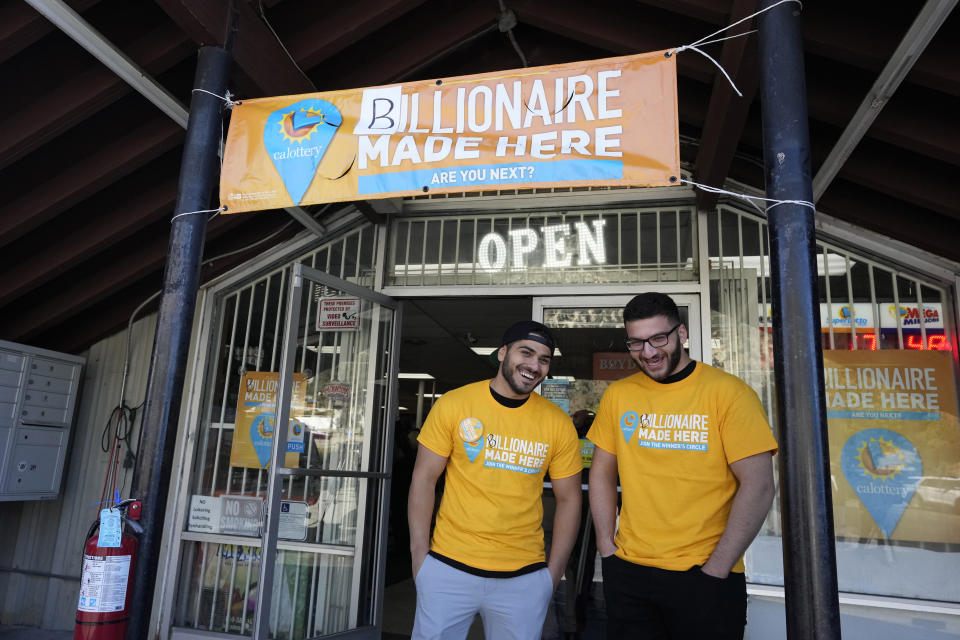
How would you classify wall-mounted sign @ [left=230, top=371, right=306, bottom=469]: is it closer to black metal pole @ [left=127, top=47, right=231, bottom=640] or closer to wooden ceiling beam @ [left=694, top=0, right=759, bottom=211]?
black metal pole @ [left=127, top=47, right=231, bottom=640]

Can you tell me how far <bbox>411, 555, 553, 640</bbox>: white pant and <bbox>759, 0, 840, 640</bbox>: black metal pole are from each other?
916 mm

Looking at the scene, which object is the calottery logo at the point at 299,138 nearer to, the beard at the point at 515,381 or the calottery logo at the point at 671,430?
Answer: the beard at the point at 515,381

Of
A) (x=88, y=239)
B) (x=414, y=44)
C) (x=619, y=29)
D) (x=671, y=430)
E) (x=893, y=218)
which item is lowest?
(x=671, y=430)

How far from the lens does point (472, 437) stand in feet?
8.31

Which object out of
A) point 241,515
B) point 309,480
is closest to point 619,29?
point 309,480

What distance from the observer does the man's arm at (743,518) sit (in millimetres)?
2047

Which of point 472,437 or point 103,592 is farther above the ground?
point 472,437

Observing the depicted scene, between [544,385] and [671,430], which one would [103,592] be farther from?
[544,385]

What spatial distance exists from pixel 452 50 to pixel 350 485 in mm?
2887

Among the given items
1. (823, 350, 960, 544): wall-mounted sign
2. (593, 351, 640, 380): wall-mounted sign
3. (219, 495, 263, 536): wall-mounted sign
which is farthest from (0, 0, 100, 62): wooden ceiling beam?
(823, 350, 960, 544): wall-mounted sign

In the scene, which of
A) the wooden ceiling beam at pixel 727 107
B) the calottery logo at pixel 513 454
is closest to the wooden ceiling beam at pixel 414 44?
the wooden ceiling beam at pixel 727 107

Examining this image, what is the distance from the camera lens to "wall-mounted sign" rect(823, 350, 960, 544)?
137 inches

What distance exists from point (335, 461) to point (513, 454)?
1.96 meters

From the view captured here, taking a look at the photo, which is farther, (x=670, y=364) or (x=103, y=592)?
(x=670, y=364)
